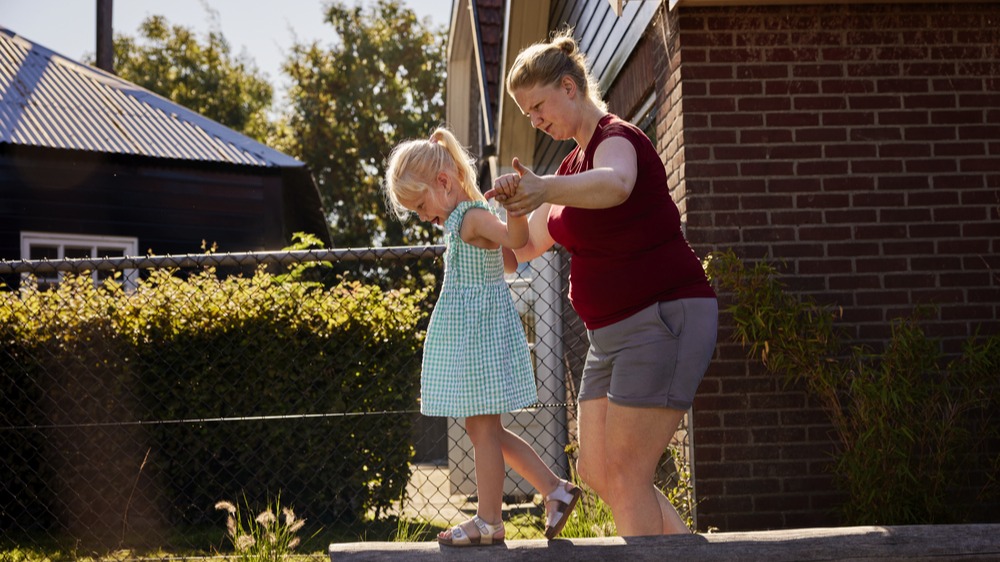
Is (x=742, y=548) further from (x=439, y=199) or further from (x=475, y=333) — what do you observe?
(x=439, y=199)

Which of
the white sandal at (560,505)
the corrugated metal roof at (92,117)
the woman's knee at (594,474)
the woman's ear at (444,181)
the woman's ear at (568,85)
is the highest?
the corrugated metal roof at (92,117)

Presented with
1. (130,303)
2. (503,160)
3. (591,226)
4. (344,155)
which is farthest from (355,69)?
(591,226)

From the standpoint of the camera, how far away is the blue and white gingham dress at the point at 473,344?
2.98 m

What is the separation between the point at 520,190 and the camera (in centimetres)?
239

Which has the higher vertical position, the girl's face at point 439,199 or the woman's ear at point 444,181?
the woman's ear at point 444,181

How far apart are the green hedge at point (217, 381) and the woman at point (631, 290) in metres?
3.73

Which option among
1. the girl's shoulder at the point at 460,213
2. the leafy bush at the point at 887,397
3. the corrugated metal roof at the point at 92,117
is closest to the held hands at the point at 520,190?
the girl's shoulder at the point at 460,213

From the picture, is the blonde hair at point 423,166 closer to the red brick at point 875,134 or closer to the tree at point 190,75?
the red brick at point 875,134

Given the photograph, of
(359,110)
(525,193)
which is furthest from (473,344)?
(359,110)

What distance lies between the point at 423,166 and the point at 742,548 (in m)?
1.50

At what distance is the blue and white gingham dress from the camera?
9.78 ft

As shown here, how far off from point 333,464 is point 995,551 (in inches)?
175

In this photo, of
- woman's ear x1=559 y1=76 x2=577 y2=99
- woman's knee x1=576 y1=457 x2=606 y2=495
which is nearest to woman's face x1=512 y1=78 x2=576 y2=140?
woman's ear x1=559 y1=76 x2=577 y2=99

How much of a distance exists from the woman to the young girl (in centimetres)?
25
